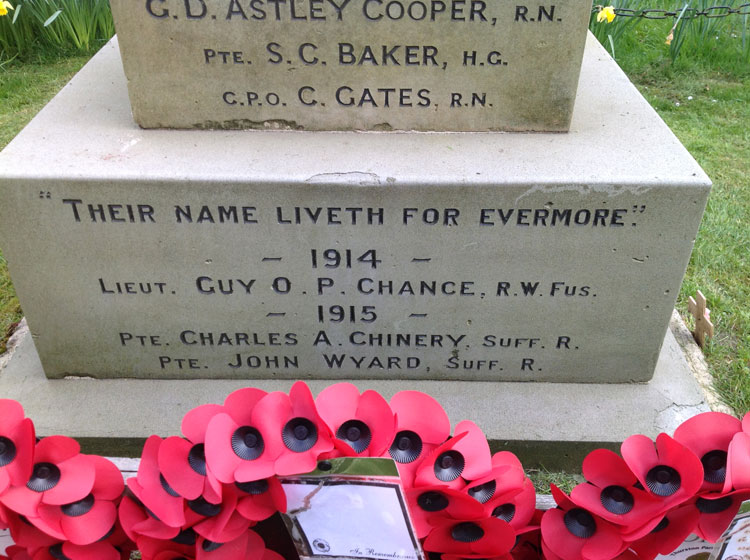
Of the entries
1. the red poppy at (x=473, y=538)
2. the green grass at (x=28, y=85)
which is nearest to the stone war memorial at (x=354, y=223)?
the red poppy at (x=473, y=538)

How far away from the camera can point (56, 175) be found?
1.85m

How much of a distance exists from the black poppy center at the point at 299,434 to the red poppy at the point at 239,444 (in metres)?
0.03

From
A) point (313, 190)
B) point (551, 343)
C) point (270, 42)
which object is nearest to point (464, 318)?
point (551, 343)

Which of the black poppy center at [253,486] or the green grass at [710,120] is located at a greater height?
the black poppy center at [253,486]

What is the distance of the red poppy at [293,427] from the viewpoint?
1197mm

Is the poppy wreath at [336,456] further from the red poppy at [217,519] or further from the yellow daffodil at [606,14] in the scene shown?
the yellow daffodil at [606,14]

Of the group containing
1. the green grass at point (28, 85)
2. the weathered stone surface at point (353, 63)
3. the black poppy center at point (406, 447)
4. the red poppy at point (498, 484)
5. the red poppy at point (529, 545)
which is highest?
the weathered stone surface at point (353, 63)

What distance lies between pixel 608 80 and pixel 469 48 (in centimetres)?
87

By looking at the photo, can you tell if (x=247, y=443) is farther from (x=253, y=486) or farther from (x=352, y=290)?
(x=352, y=290)

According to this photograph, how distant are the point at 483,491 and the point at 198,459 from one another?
0.59 metres

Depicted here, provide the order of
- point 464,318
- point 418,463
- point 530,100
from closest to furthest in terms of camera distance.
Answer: point 418,463 → point 530,100 → point 464,318

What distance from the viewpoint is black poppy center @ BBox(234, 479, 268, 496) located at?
48.9 inches

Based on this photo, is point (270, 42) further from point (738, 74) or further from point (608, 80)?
point (738, 74)

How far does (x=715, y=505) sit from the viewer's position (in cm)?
124
